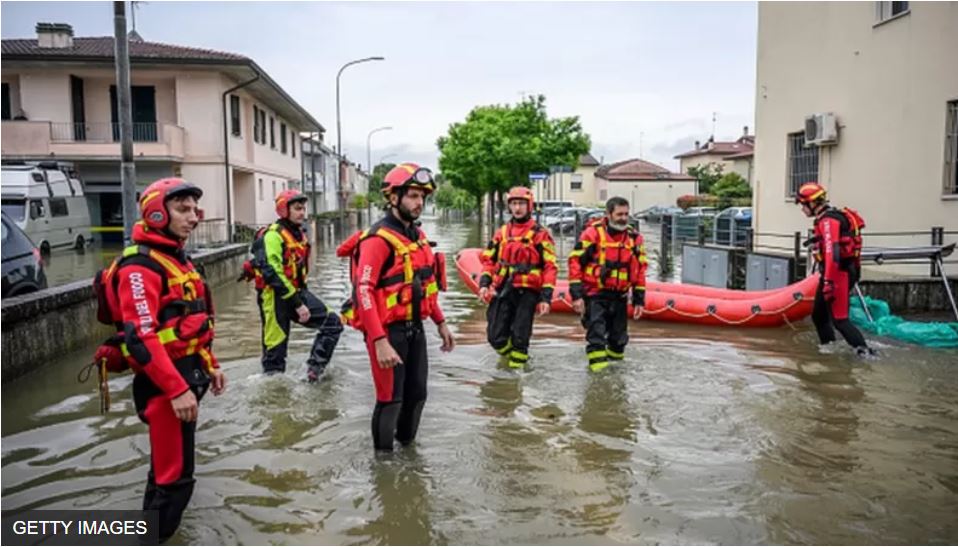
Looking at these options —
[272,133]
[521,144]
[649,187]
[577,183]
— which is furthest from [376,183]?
[272,133]

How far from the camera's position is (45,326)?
8008 mm

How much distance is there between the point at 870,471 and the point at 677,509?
147 centimetres

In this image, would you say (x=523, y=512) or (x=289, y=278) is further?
(x=289, y=278)

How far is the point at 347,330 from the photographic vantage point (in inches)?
393

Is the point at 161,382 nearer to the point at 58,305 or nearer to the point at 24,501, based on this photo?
the point at 24,501

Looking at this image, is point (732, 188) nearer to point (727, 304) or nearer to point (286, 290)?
point (727, 304)

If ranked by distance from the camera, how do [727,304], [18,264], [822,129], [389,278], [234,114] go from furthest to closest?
[234,114] → [822,129] → [727,304] → [18,264] → [389,278]

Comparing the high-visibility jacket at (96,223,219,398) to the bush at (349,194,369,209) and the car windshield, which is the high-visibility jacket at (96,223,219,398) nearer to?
the car windshield

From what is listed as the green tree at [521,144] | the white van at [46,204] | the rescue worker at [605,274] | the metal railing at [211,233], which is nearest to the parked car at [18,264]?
the rescue worker at [605,274]

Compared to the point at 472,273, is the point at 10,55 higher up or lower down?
higher up

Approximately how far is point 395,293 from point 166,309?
57.5 inches

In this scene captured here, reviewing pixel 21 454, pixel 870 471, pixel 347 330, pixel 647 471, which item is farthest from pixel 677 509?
pixel 347 330

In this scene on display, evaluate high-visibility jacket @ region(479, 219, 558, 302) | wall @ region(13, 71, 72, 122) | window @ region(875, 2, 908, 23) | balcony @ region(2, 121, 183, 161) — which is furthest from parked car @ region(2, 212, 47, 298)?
wall @ region(13, 71, 72, 122)

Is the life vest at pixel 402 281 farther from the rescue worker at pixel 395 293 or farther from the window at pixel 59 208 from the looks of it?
the window at pixel 59 208
